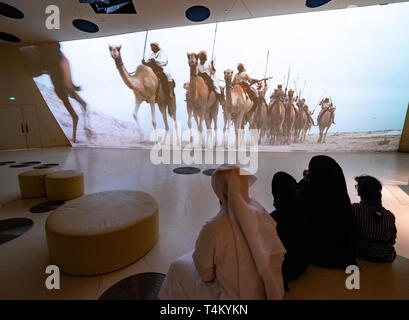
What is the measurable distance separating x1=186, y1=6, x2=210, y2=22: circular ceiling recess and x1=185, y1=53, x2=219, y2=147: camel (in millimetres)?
989

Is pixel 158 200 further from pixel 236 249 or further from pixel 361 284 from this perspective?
pixel 361 284

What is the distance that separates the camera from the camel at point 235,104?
270 inches

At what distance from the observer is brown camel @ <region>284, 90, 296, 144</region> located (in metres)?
7.12

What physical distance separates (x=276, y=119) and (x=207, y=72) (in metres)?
2.97

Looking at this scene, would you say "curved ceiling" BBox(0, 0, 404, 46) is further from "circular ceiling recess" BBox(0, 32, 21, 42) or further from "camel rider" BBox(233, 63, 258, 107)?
"camel rider" BBox(233, 63, 258, 107)

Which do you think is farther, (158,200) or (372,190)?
(158,200)

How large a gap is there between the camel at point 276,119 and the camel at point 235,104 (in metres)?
0.81

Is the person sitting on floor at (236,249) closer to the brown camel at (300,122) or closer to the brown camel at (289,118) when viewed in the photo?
the brown camel at (289,118)

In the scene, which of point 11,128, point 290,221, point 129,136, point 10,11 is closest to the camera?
point 290,221

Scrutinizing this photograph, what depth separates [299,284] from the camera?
1.52m

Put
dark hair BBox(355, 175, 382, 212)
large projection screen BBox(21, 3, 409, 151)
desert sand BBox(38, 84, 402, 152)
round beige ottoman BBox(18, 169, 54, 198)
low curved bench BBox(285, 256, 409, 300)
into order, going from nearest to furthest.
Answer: low curved bench BBox(285, 256, 409, 300), dark hair BBox(355, 175, 382, 212), round beige ottoman BBox(18, 169, 54, 198), large projection screen BBox(21, 3, 409, 151), desert sand BBox(38, 84, 402, 152)

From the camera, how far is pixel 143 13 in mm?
5398

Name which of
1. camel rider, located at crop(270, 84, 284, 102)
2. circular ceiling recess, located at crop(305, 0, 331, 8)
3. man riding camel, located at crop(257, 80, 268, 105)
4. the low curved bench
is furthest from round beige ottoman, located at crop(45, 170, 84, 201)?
circular ceiling recess, located at crop(305, 0, 331, 8)

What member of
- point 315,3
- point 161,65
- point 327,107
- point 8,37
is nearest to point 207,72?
point 161,65
